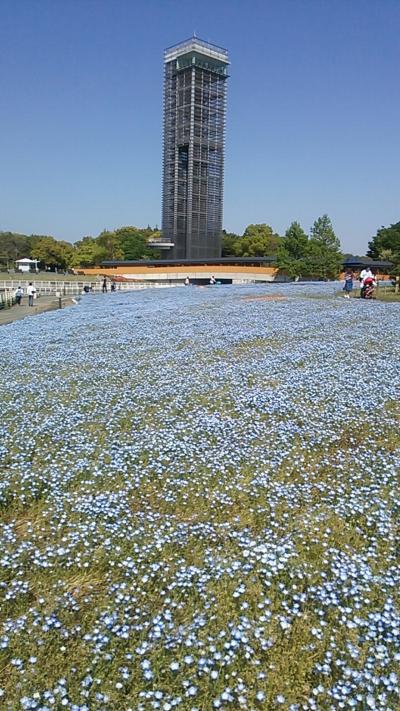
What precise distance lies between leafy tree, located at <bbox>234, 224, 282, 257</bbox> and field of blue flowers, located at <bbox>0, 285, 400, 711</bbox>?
96215 millimetres

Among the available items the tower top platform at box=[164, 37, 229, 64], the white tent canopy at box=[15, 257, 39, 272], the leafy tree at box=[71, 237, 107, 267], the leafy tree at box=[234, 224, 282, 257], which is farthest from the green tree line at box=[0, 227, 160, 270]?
the tower top platform at box=[164, 37, 229, 64]

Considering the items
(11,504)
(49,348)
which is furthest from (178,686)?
(49,348)

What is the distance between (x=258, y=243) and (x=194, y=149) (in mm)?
23226

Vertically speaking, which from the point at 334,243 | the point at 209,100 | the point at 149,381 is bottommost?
the point at 149,381

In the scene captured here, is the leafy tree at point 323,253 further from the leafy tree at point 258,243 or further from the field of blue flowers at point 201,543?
the field of blue flowers at point 201,543

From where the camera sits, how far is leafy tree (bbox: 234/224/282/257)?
103 metres

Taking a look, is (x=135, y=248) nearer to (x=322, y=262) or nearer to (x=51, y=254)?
(x=51, y=254)

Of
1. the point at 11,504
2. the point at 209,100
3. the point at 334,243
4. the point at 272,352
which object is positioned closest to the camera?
the point at 11,504

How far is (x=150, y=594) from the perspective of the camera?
3.95 meters

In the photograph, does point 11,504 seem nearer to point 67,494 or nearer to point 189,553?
point 67,494

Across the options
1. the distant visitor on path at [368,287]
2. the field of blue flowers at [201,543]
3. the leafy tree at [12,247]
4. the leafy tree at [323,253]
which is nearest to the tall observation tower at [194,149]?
the leafy tree at [323,253]

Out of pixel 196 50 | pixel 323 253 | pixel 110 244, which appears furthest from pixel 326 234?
pixel 110 244

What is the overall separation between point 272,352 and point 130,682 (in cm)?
1012

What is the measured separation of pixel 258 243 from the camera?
10300cm
